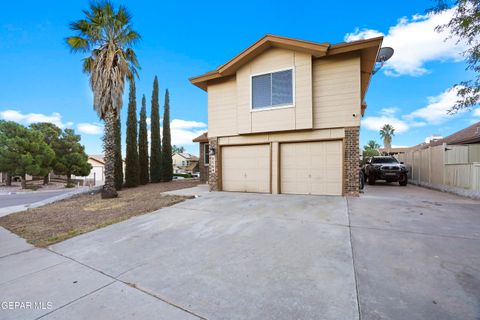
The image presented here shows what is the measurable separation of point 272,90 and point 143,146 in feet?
45.5

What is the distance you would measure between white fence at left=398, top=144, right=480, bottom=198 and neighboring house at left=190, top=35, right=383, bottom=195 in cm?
442

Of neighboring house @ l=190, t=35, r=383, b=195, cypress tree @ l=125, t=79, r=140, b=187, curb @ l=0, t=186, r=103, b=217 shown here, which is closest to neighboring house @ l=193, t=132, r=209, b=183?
neighboring house @ l=190, t=35, r=383, b=195

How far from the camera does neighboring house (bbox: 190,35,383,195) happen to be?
8219 mm

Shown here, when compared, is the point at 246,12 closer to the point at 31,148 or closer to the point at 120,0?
the point at 120,0

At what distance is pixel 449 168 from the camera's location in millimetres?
9672

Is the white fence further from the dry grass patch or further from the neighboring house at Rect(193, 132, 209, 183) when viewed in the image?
the neighboring house at Rect(193, 132, 209, 183)

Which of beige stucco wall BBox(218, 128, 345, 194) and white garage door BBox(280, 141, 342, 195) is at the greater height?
beige stucco wall BBox(218, 128, 345, 194)

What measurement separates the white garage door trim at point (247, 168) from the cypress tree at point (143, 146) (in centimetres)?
1036

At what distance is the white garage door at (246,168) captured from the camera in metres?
9.91

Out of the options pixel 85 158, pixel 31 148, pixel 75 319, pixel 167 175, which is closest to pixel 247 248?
pixel 75 319

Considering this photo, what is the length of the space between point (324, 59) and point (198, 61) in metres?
9.90

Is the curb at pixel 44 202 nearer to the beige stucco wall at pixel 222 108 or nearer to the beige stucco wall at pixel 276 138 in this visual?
the beige stucco wall at pixel 222 108

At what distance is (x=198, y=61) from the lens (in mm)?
15367

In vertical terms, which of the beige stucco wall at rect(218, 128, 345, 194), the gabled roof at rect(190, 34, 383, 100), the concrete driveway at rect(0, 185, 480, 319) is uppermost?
the gabled roof at rect(190, 34, 383, 100)
